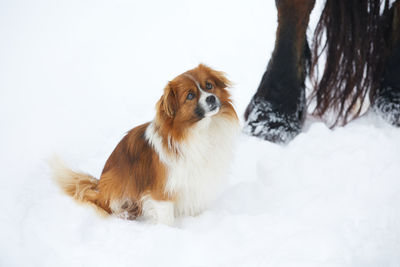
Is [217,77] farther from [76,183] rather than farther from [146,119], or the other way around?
[146,119]

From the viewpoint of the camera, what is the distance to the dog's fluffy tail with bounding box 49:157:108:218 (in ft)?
8.06

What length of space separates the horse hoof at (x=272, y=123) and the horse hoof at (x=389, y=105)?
1.80 ft

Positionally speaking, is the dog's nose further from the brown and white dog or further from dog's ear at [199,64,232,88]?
dog's ear at [199,64,232,88]

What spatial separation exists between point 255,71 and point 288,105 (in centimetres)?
122

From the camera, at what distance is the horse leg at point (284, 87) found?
2.74m

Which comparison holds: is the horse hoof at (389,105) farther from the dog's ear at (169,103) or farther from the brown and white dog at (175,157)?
the dog's ear at (169,103)

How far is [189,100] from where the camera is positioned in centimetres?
218

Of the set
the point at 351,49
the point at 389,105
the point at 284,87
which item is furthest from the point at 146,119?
the point at 389,105

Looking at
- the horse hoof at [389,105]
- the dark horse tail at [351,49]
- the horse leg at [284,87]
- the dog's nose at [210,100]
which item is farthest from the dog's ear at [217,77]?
the horse hoof at [389,105]

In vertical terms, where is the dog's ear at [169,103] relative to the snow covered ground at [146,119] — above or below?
above

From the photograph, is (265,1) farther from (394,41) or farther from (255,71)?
(394,41)

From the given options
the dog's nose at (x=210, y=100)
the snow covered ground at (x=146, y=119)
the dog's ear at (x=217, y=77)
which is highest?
the dog's ear at (x=217, y=77)

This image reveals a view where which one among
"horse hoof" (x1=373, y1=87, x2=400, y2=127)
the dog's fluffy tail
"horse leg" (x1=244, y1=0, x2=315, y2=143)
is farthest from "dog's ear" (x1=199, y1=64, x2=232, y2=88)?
"horse hoof" (x1=373, y1=87, x2=400, y2=127)

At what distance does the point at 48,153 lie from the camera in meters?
3.05
